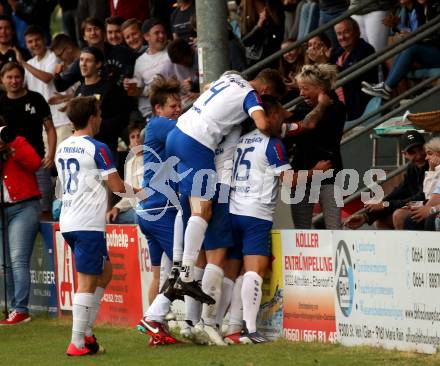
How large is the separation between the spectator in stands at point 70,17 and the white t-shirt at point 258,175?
31.6ft

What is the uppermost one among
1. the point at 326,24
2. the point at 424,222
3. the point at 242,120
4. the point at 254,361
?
the point at 326,24

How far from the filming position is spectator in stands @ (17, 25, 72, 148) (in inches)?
637

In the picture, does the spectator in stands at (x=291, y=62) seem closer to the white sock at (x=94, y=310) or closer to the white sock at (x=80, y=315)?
the white sock at (x=94, y=310)

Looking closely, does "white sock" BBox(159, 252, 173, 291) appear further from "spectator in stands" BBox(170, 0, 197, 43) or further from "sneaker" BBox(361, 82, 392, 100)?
"spectator in stands" BBox(170, 0, 197, 43)

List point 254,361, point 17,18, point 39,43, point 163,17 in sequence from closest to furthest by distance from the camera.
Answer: point 254,361
point 39,43
point 163,17
point 17,18

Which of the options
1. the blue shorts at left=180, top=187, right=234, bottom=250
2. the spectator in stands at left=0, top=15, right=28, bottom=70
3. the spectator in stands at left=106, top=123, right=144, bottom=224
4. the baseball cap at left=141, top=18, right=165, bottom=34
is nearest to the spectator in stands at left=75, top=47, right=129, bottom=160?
the spectator in stands at left=106, top=123, right=144, bottom=224

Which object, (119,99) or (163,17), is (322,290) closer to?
(119,99)

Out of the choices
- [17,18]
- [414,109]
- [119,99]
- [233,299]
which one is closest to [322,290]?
[233,299]

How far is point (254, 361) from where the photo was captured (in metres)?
9.59

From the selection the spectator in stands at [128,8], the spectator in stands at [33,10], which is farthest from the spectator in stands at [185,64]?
the spectator in stands at [33,10]

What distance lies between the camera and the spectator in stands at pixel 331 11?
15461mm

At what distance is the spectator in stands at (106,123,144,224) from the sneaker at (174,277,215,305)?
261cm

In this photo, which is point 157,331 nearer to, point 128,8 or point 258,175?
point 258,175

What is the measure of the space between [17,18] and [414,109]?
8.47 m
